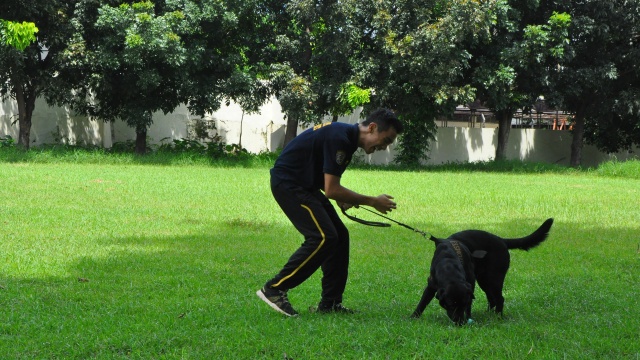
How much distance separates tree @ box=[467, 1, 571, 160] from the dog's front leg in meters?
19.2

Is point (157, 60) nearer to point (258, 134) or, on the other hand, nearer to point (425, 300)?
point (258, 134)

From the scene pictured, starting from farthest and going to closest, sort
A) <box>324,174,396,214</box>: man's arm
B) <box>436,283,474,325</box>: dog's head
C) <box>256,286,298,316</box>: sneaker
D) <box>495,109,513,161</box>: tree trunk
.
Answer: <box>495,109,513,161</box>: tree trunk, <box>256,286,298,316</box>: sneaker, <box>324,174,396,214</box>: man's arm, <box>436,283,474,325</box>: dog's head

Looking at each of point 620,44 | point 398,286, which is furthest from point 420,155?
point 398,286

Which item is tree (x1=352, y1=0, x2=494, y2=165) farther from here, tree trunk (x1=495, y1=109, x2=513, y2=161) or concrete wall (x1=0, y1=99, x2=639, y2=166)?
concrete wall (x1=0, y1=99, x2=639, y2=166)

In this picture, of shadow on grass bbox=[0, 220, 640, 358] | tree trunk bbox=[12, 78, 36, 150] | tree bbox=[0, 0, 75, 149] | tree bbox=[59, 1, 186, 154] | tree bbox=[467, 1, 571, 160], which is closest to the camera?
shadow on grass bbox=[0, 220, 640, 358]

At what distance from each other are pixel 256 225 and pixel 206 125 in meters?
18.3

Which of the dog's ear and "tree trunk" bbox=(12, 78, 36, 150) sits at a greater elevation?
"tree trunk" bbox=(12, 78, 36, 150)

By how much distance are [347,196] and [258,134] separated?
976 inches

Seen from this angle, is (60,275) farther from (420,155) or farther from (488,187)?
(420,155)

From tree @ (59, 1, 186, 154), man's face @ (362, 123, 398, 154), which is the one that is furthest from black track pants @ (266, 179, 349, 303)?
tree @ (59, 1, 186, 154)

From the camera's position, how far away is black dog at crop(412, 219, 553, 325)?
5211mm

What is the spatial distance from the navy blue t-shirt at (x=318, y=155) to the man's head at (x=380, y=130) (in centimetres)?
7

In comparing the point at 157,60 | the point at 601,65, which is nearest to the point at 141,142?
the point at 157,60

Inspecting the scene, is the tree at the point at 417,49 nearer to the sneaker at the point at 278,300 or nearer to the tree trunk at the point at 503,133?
the tree trunk at the point at 503,133
